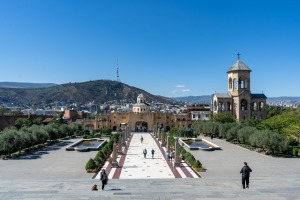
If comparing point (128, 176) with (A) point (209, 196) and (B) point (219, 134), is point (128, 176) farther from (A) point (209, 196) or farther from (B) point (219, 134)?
(B) point (219, 134)

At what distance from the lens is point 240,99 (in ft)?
279

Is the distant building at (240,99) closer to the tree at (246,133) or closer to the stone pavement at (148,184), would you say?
the tree at (246,133)

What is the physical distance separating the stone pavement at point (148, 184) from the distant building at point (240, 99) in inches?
2086

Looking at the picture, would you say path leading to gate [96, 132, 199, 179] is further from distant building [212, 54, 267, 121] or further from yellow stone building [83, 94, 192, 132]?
yellow stone building [83, 94, 192, 132]

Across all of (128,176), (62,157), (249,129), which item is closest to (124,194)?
(128,176)

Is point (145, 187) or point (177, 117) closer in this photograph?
point (145, 187)

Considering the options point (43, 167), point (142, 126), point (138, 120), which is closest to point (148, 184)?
point (43, 167)

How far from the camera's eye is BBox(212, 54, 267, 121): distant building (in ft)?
279

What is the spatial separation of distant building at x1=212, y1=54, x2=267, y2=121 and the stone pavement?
53.0 metres

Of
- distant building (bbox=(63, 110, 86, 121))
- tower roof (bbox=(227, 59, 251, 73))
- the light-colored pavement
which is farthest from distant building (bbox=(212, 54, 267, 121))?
the light-colored pavement

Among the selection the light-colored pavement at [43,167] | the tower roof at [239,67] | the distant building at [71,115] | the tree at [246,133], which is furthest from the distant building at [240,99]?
the light-colored pavement at [43,167]

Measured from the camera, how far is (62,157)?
37906 mm

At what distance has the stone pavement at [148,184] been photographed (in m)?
18.7

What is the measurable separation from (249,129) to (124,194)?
32.4 metres
